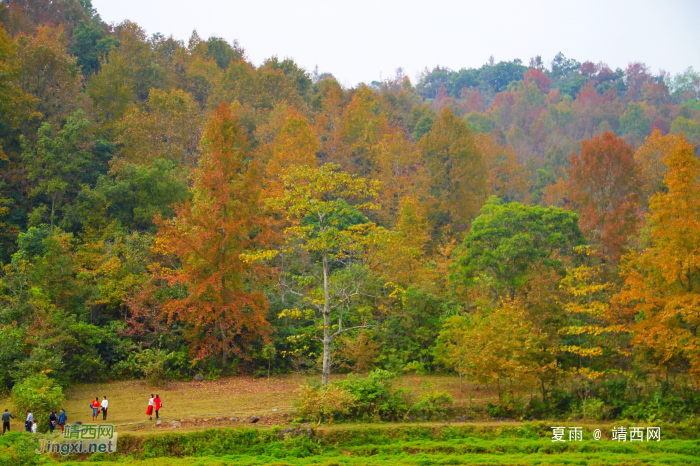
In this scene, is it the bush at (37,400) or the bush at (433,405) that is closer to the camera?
the bush at (37,400)

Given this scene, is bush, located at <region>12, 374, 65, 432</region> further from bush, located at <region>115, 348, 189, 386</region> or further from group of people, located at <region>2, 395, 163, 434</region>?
bush, located at <region>115, 348, 189, 386</region>

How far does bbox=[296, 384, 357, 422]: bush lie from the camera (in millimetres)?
18359

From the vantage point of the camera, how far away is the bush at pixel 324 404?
60.2ft

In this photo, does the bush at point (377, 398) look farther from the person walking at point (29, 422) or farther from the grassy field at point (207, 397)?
the person walking at point (29, 422)

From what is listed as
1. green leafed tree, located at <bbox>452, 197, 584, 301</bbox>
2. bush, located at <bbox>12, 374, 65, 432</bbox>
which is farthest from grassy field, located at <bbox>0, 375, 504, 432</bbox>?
green leafed tree, located at <bbox>452, 197, 584, 301</bbox>

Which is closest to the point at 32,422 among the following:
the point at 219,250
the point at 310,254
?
the point at 219,250

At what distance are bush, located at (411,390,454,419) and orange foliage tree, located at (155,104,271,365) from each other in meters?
9.94

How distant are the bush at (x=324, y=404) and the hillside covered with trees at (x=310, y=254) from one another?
2139 millimetres

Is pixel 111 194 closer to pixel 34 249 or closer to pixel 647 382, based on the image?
pixel 34 249

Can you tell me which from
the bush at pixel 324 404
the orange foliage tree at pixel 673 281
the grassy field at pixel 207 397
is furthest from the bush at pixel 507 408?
the bush at pixel 324 404

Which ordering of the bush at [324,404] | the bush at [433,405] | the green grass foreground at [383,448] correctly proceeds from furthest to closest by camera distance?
the bush at [433,405], the bush at [324,404], the green grass foreground at [383,448]

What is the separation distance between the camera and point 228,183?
2784 centimetres

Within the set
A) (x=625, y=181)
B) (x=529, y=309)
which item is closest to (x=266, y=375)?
(x=529, y=309)

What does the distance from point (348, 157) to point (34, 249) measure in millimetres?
27145
